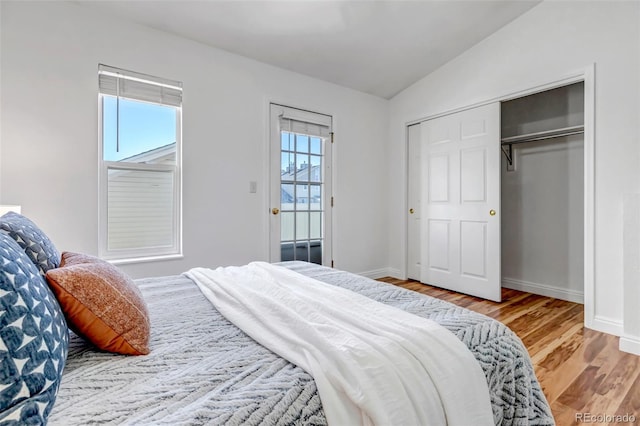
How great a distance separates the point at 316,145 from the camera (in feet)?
12.0

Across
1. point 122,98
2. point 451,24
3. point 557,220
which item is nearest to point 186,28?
point 122,98

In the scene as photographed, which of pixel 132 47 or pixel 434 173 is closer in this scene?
pixel 132 47

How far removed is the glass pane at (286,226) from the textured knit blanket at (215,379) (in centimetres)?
211

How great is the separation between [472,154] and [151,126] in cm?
320

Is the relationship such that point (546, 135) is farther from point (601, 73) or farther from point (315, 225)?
point (315, 225)

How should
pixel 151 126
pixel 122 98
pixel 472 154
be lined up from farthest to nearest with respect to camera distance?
1. pixel 472 154
2. pixel 151 126
3. pixel 122 98

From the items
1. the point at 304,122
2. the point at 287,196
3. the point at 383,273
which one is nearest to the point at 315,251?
the point at 287,196

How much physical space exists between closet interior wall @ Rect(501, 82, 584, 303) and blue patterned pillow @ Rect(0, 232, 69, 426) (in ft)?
13.6

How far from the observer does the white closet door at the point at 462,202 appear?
10.7 feet

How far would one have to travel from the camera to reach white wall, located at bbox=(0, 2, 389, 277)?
2162 millimetres

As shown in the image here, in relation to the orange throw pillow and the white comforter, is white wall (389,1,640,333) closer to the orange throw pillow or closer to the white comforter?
the white comforter

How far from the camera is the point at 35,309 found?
26.1 inches

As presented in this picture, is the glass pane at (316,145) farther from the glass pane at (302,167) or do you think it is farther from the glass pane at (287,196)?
the glass pane at (287,196)

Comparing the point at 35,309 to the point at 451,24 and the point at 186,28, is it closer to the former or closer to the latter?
the point at 186,28
